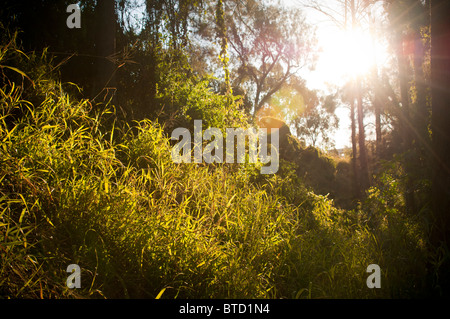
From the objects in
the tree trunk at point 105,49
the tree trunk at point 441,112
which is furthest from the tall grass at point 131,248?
the tree trunk at point 105,49

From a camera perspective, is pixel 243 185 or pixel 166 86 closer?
pixel 243 185

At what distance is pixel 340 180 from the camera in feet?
38.0

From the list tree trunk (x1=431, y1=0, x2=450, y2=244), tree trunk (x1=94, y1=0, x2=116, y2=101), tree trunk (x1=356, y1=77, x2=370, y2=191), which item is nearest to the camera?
tree trunk (x1=431, y1=0, x2=450, y2=244)


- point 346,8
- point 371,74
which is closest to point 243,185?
point 346,8

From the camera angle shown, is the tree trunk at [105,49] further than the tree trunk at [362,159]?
No

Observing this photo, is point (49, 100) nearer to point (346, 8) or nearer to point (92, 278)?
A: point (92, 278)

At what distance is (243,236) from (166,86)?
12.3 ft

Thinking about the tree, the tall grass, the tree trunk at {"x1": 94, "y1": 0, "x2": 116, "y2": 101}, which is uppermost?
the tree

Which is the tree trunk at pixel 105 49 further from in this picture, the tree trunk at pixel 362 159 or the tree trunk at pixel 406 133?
the tree trunk at pixel 362 159

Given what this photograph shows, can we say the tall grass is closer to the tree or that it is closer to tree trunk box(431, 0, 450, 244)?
tree trunk box(431, 0, 450, 244)

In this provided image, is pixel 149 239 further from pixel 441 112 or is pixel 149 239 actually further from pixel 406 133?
pixel 406 133

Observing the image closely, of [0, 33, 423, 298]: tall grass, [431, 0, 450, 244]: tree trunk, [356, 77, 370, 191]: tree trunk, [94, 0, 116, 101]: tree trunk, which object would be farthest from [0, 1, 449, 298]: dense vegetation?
[356, 77, 370, 191]: tree trunk
